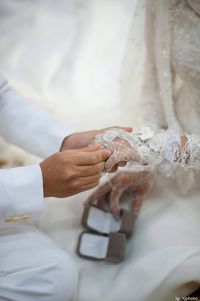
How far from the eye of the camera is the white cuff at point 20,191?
0.66m

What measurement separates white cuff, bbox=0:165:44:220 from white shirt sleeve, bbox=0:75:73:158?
0.20 meters

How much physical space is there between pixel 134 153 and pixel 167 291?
270mm

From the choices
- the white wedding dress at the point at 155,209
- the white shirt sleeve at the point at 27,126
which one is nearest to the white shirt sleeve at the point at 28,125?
the white shirt sleeve at the point at 27,126

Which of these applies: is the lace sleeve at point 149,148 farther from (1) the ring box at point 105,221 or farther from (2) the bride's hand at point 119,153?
(1) the ring box at point 105,221

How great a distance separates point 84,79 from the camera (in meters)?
1.21

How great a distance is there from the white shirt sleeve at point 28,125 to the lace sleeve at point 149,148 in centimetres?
16

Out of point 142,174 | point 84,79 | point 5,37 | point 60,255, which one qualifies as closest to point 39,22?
point 5,37

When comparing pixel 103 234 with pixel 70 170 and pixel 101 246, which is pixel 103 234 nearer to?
pixel 101 246

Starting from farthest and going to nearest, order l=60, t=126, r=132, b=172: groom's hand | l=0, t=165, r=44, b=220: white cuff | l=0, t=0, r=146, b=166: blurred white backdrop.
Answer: l=0, t=0, r=146, b=166: blurred white backdrop, l=60, t=126, r=132, b=172: groom's hand, l=0, t=165, r=44, b=220: white cuff

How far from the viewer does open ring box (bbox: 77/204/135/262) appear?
33.3 inches

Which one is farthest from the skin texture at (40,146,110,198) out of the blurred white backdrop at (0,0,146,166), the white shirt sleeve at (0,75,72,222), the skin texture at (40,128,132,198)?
the blurred white backdrop at (0,0,146,166)

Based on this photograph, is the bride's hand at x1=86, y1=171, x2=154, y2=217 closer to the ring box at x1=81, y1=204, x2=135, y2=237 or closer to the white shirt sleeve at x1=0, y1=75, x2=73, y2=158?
the ring box at x1=81, y1=204, x2=135, y2=237

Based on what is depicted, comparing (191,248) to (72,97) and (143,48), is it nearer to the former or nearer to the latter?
(143,48)

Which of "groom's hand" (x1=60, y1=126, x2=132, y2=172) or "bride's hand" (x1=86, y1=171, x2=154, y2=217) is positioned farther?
"bride's hand" (x1=86, y1=171, x2=154, y2=217)
